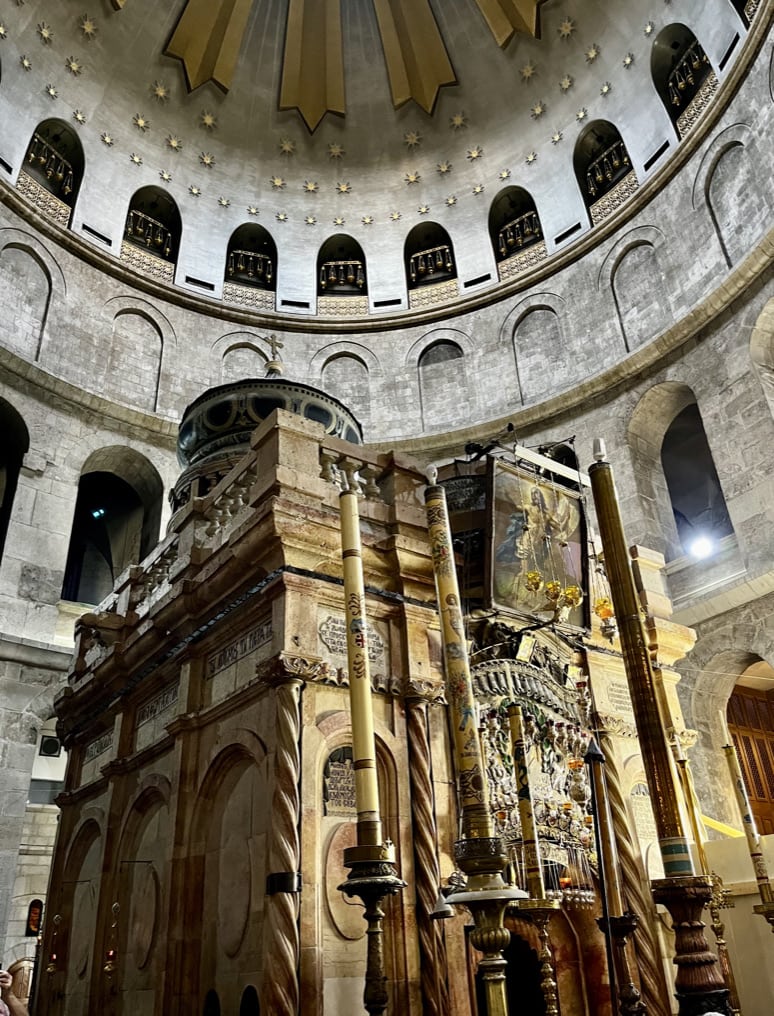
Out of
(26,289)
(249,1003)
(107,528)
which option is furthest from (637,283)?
(249,1003)

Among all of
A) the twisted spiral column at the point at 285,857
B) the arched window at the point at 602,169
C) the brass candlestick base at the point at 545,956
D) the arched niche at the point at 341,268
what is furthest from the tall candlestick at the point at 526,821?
the arched niche at the point at 341,268

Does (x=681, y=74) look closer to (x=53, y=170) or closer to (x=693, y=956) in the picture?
(x=53, y=170)

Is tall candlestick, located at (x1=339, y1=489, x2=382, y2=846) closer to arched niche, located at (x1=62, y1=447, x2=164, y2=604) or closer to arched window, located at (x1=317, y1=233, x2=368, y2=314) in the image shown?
arched niche, located at (x1=62, y1=447, x2=164, y2=604)

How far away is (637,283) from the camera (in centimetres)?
2025

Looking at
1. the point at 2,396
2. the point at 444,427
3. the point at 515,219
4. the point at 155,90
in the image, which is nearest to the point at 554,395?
the point at 444,427

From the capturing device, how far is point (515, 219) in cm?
2428

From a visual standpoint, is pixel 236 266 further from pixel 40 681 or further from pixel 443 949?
pixel 443 949

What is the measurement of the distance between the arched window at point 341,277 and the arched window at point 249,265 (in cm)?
149

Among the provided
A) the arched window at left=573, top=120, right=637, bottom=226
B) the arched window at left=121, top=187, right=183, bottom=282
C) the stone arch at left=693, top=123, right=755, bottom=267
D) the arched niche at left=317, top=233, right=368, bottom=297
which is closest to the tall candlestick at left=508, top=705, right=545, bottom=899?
the stone arch at left=693, top=123, right=755, bottom=267

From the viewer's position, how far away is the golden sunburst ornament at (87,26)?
21.8 meters

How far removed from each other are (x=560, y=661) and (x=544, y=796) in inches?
56.0

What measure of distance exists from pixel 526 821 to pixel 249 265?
2217 centimetres

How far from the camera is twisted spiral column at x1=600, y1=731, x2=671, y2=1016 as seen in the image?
6.82m

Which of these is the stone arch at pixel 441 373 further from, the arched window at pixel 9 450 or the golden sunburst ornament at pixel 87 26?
the golden sunburst ornament at pixel 87 26
